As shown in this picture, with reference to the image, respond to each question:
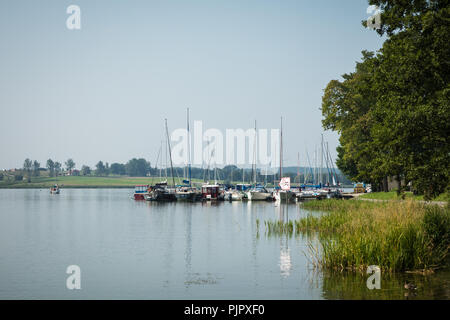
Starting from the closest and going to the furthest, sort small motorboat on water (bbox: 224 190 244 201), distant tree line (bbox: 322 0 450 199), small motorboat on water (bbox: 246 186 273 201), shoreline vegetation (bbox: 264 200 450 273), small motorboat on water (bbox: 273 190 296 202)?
shoreline vegetation (bbox: 264 200 450 273) < distant tree line (bbox: 322 0 450 199) < small motorboat on water (bbox: 273 190 296 202) < small motorboat on water (bbox: 246 186 273 201) < small motorboat on water (bbox: 224 190 244 201)

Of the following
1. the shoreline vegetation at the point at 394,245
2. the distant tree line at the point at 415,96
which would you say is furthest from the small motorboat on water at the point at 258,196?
the shoreline vegetation at the point at 394,245

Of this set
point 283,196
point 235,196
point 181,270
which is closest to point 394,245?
point 181,270

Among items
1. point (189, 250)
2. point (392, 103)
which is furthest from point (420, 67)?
point (189, 250)

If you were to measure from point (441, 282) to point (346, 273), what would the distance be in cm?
354

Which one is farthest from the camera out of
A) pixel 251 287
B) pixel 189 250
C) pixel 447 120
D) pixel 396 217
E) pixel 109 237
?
pixel 109 237

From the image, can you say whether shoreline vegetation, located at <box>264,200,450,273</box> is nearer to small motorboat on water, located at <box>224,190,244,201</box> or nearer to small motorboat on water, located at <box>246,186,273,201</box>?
small motorboat on water, located at <box>246,186,273,201</box>

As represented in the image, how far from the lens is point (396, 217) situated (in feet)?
72.3

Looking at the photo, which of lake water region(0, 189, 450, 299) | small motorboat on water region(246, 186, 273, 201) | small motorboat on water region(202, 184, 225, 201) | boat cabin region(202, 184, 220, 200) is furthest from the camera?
boat cabin region(202, 184, 220, 200)

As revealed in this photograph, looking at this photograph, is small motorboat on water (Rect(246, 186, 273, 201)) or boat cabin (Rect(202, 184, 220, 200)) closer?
small motorboat on water (Rect(246, 186, 273, 201))

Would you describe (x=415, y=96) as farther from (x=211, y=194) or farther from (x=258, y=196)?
(x=211, y=194)

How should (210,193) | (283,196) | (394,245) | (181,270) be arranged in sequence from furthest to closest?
(210,193) → (283,196) → (181,270) → (394,245)

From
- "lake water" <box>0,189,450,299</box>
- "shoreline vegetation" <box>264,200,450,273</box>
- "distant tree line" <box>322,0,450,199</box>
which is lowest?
"lake water" <box>0,189,450,299</box>

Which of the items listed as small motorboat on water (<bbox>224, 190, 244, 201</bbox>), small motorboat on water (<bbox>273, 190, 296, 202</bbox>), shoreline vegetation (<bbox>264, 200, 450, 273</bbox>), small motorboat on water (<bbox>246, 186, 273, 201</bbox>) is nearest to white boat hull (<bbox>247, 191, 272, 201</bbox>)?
small motorboat on water (<bbox>246, 186, 273, 201</bbox>)
